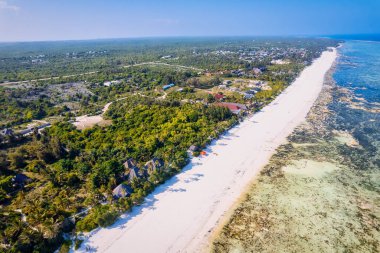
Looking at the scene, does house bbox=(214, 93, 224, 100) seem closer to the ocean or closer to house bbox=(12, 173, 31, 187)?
the ocean

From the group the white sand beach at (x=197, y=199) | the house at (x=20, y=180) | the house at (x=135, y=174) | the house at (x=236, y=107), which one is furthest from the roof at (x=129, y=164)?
the house at (x=236, y=107)

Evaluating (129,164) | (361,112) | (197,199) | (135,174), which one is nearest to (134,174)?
(135,174)

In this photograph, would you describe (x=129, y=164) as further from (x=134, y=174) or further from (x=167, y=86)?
(x=167, y=86)

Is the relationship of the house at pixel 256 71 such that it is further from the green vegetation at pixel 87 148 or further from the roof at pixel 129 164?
the roof at pixel 129 164

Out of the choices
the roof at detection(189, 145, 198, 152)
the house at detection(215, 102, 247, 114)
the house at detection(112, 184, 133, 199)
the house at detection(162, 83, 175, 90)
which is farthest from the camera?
the house at detection(162, 83, 175, 90)

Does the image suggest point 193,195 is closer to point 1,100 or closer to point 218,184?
point 218,184

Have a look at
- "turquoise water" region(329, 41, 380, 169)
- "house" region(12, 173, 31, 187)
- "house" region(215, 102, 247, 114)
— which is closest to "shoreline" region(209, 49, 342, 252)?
"turquoise water" region(329, 41, 380, 169)

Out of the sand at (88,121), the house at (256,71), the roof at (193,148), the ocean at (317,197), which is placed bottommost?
the ocean at (317,197)
